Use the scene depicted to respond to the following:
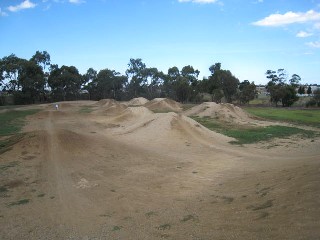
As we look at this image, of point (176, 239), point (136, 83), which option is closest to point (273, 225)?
point (176, 239)

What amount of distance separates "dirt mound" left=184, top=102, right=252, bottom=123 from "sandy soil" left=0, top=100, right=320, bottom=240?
15149 mm

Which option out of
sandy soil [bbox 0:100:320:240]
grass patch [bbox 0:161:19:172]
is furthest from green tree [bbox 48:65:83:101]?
grass patch [bbox 0:161:19:172]

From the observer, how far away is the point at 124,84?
7919 centimetres

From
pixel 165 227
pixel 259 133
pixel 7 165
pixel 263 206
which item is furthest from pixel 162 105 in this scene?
pixel 165 227

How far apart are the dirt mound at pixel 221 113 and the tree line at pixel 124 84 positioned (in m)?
20.3

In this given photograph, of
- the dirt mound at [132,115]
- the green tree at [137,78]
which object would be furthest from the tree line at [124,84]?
the dirt mound at [132,115]

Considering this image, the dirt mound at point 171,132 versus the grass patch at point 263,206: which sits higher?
the dirt mound at point 171,132

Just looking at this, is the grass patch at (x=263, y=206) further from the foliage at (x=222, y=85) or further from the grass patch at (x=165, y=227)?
the foliage at (x=222, y=85)

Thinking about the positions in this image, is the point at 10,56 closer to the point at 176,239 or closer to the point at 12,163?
the point at 12,163

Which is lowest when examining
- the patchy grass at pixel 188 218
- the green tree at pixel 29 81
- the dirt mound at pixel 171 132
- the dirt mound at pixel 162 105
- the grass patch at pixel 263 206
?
the patchy grass at pixel 188 218

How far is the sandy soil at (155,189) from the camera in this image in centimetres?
797

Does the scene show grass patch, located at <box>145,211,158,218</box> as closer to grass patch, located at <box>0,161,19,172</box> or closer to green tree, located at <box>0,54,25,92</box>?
grass patch, located at <box>0,161,19,172</box>

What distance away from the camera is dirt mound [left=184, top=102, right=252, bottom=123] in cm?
3623

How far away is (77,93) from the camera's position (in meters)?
73.4
